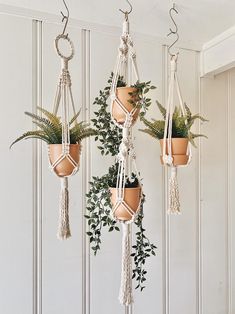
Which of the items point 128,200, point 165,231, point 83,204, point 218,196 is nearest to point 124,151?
point 128,200

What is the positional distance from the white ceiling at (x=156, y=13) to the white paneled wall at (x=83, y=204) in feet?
0.25

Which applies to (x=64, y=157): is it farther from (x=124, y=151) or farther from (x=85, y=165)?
(x=85, y=165)

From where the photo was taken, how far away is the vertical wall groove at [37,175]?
1415mm

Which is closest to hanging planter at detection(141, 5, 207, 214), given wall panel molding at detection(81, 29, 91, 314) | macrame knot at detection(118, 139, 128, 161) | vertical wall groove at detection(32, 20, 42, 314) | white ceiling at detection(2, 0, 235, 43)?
macrame knot at detection(118, 139, 128, 161)

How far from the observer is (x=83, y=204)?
1.53 meters

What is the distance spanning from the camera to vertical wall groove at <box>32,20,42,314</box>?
4.64ft

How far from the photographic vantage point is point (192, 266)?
5.94 ft

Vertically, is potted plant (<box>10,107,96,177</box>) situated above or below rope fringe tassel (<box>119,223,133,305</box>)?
above

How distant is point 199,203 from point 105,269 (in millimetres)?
726

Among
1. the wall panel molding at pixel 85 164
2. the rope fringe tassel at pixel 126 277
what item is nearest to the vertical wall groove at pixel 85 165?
the wall panel molding at pixel 85 164

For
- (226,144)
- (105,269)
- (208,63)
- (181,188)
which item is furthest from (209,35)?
(105,269)

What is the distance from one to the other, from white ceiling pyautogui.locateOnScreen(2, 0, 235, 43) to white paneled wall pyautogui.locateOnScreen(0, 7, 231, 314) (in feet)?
0.25

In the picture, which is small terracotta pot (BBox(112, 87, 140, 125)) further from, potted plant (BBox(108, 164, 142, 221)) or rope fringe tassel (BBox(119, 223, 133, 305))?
rope fringe tassel (BBox(119, 223, 133, 305))
